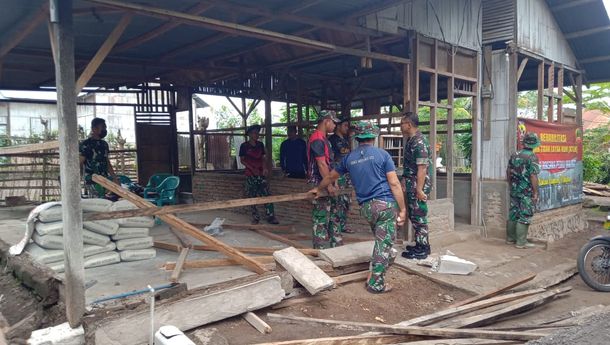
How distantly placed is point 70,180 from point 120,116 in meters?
26.3

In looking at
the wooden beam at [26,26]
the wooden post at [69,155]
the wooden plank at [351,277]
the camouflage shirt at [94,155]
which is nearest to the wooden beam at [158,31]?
the wooden beam at [26,26]

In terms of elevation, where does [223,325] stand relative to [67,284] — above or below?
below

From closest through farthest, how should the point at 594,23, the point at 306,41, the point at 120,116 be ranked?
the point at 306,41 < the point at 594,23 < the point at 120,116

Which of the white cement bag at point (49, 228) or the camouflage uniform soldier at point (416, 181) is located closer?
the white cement bag at point (49, 228)

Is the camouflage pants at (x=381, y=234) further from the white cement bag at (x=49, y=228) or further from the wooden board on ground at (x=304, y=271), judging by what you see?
the white cement bag at (x=49, y=228)

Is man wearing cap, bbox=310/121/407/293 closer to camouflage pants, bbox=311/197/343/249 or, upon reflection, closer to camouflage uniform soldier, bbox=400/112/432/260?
camouflage pants, bbox=311/197/343/249

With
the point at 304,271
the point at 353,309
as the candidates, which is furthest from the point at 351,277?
the point at 304,271

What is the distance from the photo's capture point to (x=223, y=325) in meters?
3.92

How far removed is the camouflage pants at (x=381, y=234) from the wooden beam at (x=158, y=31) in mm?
2839

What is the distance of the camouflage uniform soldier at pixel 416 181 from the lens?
5625 mm

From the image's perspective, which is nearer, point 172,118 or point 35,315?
point 35,315

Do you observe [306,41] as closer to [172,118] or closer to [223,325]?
[223,325]

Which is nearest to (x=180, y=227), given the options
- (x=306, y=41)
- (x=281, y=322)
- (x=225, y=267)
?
(x=225, y=267)

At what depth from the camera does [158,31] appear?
17.8ft
